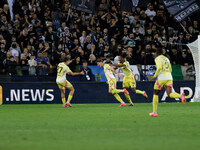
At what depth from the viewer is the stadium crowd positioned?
2152cm

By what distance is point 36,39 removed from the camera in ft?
73.8

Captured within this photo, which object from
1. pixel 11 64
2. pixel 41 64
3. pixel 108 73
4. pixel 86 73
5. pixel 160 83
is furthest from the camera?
pixel 86 73

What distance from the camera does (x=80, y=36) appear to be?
75.6 ft

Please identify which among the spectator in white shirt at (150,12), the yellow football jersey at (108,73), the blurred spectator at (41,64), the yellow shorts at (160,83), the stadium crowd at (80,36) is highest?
the spectator in white shirt at (150,12)

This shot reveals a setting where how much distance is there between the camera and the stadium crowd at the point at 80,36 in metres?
21.5

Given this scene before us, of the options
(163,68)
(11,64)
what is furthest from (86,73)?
(163,68)

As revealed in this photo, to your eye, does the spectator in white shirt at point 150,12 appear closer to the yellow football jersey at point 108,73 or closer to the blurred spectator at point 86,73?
the blurred spectator at point 86,73

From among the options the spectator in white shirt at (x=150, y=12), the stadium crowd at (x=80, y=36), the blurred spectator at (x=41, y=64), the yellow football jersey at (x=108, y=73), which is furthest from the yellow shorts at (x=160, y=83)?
the spectator in white shirt at (x=150, y=12)

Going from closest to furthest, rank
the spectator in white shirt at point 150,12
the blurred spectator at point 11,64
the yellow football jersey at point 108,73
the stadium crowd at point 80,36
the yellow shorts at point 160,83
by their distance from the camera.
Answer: the yellow shorts at point 160,83, the yellow football jersey at point 108,73, the blurred spectator at point 11,64, the stadium crowd at point 80,36, the spectator in white shirt at point 150,12

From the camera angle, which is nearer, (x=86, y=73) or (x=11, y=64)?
(x=11, y=64)

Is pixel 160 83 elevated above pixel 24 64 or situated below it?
below

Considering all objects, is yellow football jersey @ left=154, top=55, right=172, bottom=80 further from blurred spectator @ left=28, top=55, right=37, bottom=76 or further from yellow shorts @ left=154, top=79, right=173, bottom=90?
blurred spectator @ left=28, top=55, right=37, bottom=76

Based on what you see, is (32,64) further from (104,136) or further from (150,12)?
(104,136)

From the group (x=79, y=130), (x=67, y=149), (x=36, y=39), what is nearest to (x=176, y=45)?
(x=36, y=39)
